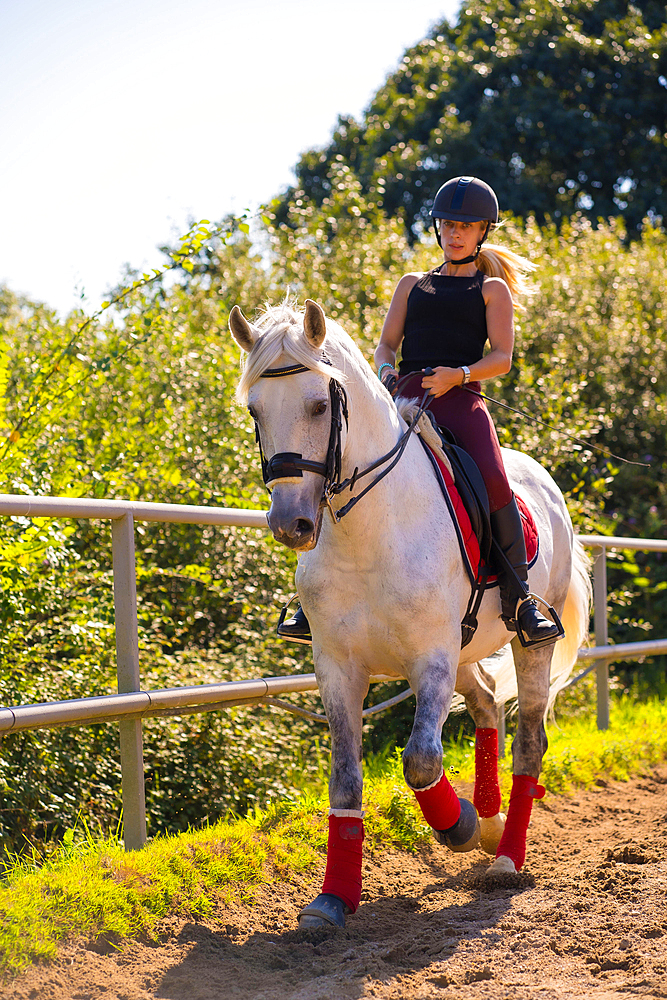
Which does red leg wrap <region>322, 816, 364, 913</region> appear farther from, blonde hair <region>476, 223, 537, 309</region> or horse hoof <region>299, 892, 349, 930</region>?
blonde hair <region>476, 223, 537, 309</region>

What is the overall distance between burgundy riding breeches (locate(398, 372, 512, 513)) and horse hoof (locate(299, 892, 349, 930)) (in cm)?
163

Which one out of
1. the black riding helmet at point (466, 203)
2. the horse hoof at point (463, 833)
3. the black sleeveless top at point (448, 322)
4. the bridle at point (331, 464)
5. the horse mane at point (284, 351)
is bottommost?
the horse hoof at point (463, 833)

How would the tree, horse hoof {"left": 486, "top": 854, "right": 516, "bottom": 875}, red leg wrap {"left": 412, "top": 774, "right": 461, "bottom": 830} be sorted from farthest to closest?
the tree
horse hoof {"left": 486, "top": 854, "right": 516, "bottom": 875}
red leg wrap {"left": 412, "top": 774, "right": 461, "bottom": 830}

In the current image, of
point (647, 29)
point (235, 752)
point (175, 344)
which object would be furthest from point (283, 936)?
point (647, 29)

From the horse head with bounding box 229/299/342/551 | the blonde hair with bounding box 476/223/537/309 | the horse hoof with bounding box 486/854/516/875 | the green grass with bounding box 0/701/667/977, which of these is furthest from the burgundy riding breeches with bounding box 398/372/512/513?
the horse hoof with bounding box 486/854/516/875

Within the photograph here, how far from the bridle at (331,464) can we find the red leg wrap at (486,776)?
1.84 meters

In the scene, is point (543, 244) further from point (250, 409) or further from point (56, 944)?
point (56, 944)

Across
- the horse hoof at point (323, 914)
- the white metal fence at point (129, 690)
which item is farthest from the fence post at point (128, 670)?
the horse hoof at point (323, 914)

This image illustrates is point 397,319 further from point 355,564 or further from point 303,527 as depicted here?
point 303,527

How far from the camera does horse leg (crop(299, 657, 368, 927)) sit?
3.05 m

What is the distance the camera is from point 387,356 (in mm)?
3926

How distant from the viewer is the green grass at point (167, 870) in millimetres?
2750

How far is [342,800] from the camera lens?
313 cm

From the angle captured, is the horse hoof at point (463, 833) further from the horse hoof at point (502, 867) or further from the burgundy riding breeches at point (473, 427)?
the burgundy riding breeches at point (473, 427)
